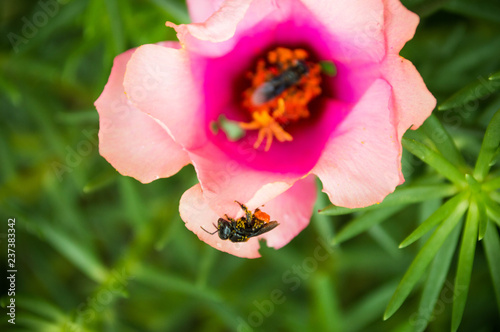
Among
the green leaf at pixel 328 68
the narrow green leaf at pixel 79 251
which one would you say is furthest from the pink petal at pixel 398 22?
the narrow green leaf at pixel 79 251

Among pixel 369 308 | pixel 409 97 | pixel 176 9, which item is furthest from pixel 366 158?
pixel 369 308

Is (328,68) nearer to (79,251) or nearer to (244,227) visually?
(244,227)

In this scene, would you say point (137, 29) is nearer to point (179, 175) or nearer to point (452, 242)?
point (179, 175)

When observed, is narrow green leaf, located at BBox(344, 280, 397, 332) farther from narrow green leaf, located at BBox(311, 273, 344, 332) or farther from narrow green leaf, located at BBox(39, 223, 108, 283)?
narrow green leaf, located at BBox(39, 223, 108, 283)

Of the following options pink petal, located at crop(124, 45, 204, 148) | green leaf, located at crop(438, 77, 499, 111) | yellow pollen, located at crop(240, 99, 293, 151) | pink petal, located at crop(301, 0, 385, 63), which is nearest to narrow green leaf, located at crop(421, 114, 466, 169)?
green leaf, located at crop(438, 77, 499, 111)

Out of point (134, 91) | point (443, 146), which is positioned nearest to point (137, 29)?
point (134, 91)

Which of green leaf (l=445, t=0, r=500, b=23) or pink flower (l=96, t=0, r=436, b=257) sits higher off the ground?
pink flower (l=96, t=0, r=436, b=257)
